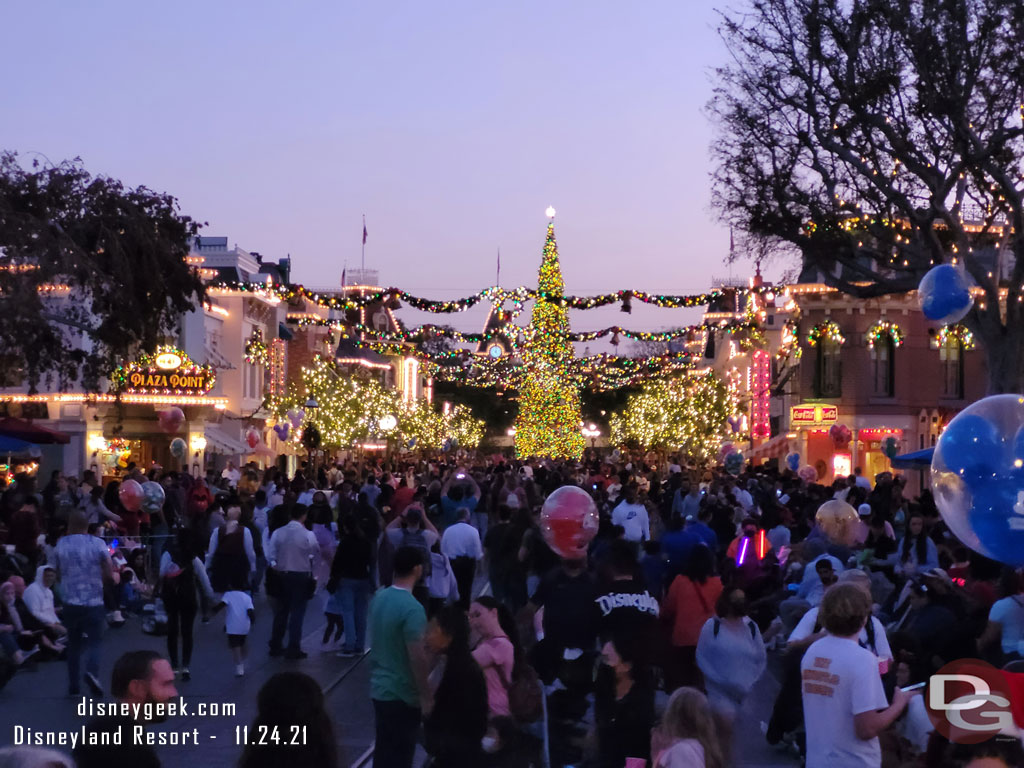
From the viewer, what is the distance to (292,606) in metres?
15.6

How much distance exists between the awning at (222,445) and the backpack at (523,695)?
1700 inches

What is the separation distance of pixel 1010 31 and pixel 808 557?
10.1m

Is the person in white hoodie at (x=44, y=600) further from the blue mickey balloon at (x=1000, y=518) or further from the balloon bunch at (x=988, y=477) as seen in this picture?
the blue mickey balloon at (x=1000, y=518)

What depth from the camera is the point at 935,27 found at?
21.1 m

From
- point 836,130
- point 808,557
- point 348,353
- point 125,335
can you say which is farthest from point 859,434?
point 348,353

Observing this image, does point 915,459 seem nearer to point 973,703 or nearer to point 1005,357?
point 1005,357

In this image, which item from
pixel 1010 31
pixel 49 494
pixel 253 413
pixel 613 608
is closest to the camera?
pixel 613 608

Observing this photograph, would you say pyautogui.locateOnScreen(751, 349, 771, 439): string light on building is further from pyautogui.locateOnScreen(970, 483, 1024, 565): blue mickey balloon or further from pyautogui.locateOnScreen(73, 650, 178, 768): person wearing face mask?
pyautogui.locateOnScreen(73, 650, 178, 768): person wearing face mask

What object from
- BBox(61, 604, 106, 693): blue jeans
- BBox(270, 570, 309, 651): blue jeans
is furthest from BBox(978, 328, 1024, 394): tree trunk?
BBox(61, 604, 106, 693): blue jeans

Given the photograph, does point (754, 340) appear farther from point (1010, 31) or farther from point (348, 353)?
point (1010, 31)

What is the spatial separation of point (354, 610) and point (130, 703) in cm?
1077

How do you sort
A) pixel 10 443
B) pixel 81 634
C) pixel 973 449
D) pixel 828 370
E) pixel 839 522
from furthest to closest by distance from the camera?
pixel 828 370
pixel 10 443
pixel 839 522
pixel 81 634
pixel 973 449

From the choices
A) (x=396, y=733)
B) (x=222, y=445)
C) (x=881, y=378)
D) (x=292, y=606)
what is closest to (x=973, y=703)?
(x=396, y=733)

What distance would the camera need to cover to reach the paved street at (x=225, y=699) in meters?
10.6
